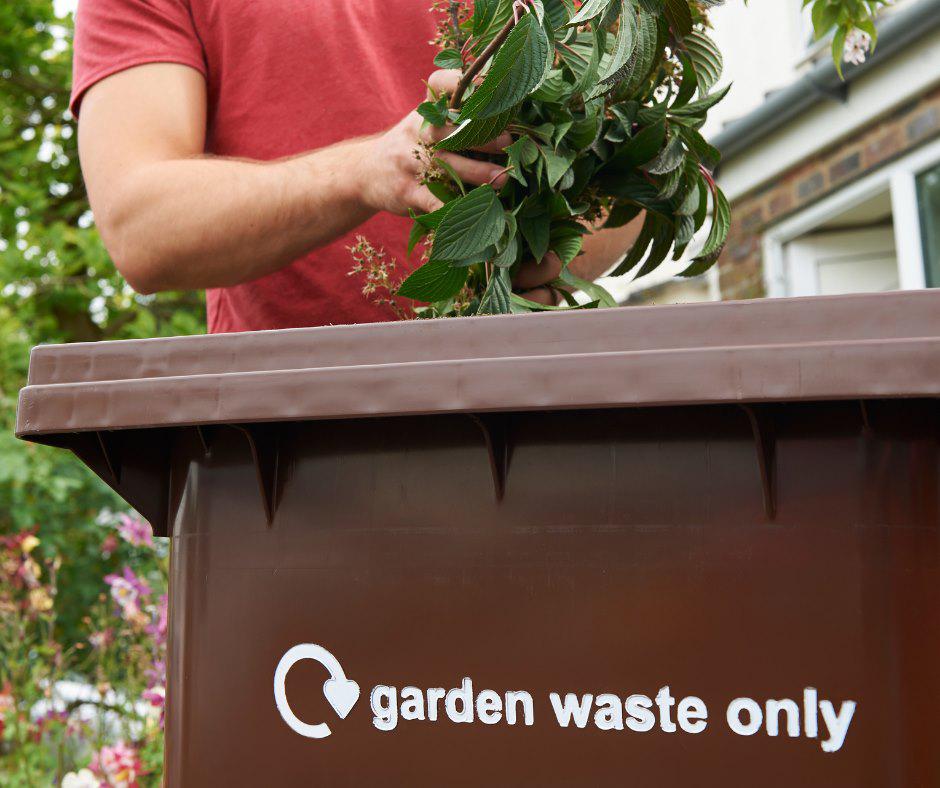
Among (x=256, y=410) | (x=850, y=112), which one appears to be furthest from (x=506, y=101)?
(x=850, y=112)

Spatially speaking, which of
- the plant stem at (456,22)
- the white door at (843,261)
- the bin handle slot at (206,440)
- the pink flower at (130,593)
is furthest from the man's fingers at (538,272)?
the white door at (843,261)

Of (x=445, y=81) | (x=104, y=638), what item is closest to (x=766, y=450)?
(x=445, y=81)

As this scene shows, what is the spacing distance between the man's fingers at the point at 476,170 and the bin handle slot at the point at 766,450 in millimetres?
456

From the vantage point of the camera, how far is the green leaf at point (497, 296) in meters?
1.45

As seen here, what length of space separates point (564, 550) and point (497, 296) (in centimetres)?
36

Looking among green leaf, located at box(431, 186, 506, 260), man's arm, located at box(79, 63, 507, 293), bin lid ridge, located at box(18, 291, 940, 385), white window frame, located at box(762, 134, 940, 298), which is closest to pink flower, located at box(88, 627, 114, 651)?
man's arm, located at box(79, 63, 507, 293)

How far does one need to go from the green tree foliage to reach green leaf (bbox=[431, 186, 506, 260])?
173 inches

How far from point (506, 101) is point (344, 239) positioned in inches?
28.9

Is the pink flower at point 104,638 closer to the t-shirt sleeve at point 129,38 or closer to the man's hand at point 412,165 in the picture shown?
the t-shirt sleeve at point 129,38

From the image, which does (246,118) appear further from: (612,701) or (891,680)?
(891,680)

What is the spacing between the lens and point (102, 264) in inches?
276

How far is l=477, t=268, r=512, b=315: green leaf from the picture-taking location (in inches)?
57.1

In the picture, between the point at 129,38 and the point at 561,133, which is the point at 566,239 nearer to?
the point at 561,133

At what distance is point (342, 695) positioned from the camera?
1291 mm
